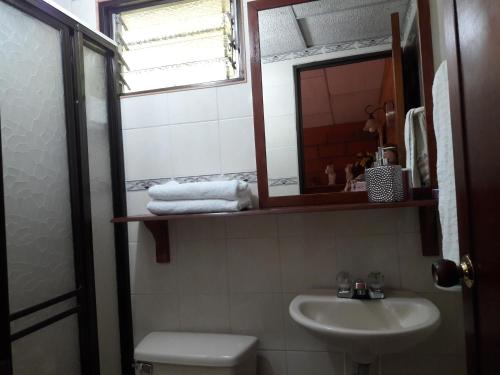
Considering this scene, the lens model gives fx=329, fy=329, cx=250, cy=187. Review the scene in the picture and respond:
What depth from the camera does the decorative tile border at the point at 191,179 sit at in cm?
140

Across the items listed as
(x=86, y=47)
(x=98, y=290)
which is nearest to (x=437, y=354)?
(x=98, y=290)

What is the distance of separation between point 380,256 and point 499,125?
34.1 inches

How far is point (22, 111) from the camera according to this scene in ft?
3.53

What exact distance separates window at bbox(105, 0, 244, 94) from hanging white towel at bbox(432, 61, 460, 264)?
809 millimetres

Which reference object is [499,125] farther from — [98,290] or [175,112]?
[98,290]

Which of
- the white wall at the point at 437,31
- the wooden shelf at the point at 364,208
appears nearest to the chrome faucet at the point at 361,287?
the wooden shelf at the point at 364,208

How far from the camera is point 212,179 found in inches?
56.2

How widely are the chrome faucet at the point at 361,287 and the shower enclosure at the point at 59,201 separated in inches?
37.1

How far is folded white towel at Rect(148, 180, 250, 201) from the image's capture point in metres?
1.22

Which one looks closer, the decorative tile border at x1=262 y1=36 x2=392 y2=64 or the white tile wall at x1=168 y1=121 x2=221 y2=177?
the decorative tile border at x1=262 y1=36 x2=392 y2=64

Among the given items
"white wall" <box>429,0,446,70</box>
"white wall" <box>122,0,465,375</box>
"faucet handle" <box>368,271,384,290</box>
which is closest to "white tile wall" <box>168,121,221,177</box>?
"white wall" <box>122,0,465,375</box>

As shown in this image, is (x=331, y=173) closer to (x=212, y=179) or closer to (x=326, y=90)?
(x=326, y=90)

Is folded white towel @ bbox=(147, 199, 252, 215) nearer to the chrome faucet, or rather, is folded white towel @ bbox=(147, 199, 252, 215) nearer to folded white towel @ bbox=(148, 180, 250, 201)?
folded white towel @ bbox=(148, 180, 250, 201)

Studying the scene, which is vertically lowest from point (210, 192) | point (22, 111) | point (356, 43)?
point (210, 192)
